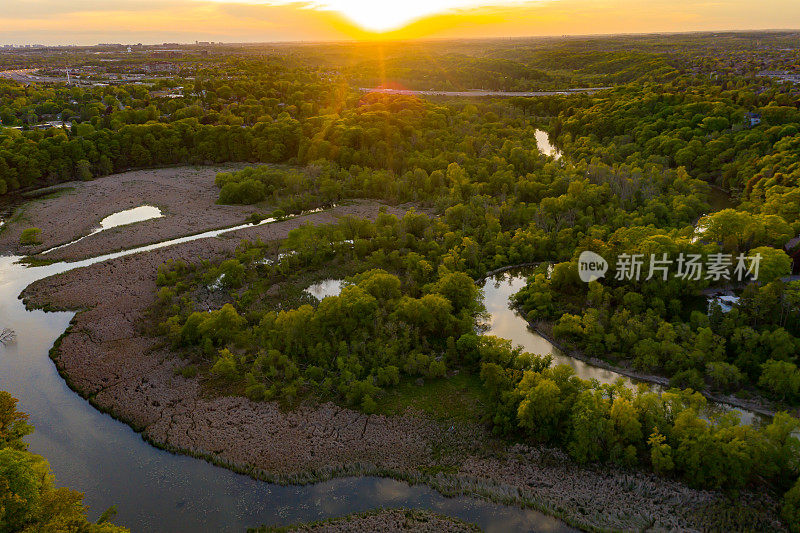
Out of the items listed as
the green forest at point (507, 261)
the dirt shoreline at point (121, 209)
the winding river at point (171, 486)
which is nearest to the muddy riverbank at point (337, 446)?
the winding river at point (171, 486)

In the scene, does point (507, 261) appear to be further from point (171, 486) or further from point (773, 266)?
point (171, 486)

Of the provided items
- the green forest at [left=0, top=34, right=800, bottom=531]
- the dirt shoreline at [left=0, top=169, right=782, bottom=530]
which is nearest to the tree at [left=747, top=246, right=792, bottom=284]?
the green forest at [left=0, top=34, right=800, bottom=531]

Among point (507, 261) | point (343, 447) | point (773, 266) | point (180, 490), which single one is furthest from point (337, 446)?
point (773, 266)

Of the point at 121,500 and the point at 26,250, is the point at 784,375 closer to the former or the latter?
the point at 121,500

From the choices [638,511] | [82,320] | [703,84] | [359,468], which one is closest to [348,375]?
[359,468]

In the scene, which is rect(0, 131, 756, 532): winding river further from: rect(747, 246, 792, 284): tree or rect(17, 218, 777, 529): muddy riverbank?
rect(747, 246, 792, 284): tree

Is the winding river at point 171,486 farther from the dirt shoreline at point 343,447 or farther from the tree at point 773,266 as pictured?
the tree at point 773,266

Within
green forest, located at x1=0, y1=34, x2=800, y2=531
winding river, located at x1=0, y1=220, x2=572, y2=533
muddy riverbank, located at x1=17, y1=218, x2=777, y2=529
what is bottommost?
winding river, located at x1=0, y1=220, x2=572, y2=533
